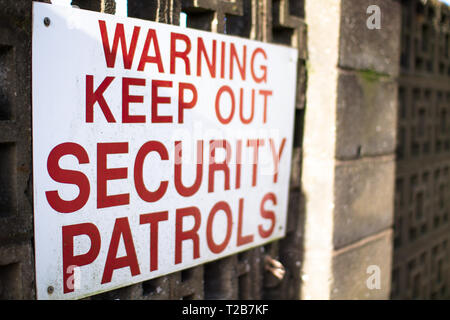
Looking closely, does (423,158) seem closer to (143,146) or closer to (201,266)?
(201,266)

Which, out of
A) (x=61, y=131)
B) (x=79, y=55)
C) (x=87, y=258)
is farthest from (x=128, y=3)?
(x=87, y=258)

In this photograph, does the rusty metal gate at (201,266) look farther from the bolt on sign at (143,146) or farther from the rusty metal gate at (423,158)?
the rusty metal gate at (423,158)

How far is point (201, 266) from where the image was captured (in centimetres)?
201

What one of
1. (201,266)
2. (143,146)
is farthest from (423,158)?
(143,146)

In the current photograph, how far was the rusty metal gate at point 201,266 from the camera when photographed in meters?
1.42

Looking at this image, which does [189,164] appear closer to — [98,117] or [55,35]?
[98,117]

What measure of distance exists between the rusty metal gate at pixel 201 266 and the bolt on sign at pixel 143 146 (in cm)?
4

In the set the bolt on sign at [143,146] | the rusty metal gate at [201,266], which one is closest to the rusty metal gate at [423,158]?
the rusty metal gate at [201,266]

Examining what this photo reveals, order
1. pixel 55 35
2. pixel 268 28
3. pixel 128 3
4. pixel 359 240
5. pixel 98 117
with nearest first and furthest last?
pixel 55 35 < pixel 98 117 < pixel 128 3 < pixel 268 28 < pixel 359 240

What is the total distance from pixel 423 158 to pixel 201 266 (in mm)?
2182

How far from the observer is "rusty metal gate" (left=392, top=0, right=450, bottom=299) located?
3.33 meters

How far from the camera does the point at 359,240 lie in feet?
8.60

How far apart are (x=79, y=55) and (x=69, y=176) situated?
0.37 meters

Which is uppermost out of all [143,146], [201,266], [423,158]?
[143,146]
